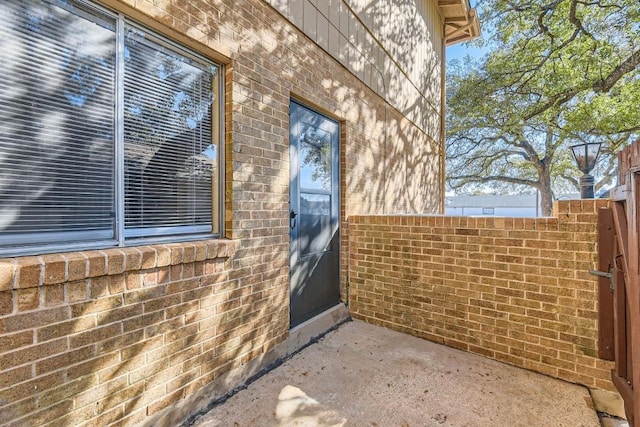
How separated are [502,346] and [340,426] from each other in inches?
73.1

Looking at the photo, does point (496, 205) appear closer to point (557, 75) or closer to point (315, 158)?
point (557, 75)

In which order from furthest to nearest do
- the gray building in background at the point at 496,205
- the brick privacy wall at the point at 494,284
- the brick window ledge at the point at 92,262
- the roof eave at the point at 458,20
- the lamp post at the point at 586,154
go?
the gray building in background at the point at 496,205 < the roof eave at the point at 458,20 < the lamp post at the point at 586,154 < the brick privacy wall at the point at 494,284 < the brick window ledge at the point at 92,262

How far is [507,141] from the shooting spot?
1429 cm

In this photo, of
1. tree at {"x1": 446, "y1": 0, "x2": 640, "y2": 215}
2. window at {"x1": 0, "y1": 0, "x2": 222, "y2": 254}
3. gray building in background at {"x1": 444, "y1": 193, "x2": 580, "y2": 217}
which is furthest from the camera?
gray building in background at {"x1": 444, "y1": 193, "x2": 580, "y2": 217}

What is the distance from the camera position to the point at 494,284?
3.04 meters

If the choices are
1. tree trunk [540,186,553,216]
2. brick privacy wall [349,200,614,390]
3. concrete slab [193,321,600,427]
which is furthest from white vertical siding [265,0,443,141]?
tree trunk [540,186,553,216]

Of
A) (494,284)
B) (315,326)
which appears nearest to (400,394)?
(315,326)

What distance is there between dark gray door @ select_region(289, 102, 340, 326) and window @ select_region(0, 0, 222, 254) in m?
1.09

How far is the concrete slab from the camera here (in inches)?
85.0

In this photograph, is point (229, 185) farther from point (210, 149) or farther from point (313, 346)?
point (313, 346)

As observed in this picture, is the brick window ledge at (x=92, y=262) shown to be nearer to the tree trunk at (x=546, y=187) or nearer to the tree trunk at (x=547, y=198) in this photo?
the tree trunk at (x=546, y=187)

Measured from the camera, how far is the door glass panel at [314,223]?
11.2 ft

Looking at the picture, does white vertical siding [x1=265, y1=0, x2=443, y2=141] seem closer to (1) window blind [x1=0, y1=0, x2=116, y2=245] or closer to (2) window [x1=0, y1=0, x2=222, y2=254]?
(2) window [x1=0, y1=0, x2=222, y2=254]

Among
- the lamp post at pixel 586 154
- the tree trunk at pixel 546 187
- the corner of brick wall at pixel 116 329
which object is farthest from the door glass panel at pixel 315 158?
the tree trunk at pixel 546 187
